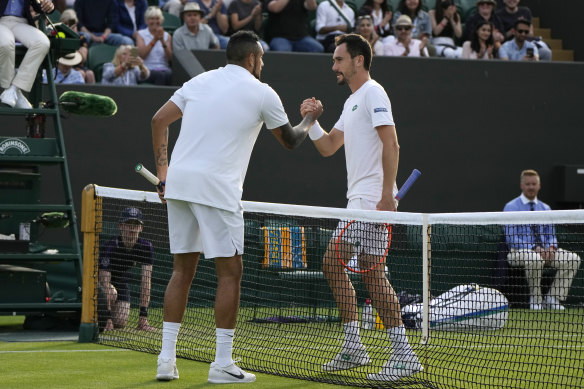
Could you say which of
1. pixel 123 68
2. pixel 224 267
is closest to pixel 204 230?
pixel 224 267

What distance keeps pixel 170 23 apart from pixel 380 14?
2991 mm

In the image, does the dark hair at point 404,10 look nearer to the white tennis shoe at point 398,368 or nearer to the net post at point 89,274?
the net post at point 89,274

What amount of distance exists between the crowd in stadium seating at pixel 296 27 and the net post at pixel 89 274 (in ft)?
15.1

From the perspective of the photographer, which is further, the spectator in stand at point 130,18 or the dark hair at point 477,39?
the dark hair at point 477,39

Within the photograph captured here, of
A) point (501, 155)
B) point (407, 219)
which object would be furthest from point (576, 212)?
point (501, 155)

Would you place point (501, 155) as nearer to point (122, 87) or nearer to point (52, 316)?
point (122, 87)

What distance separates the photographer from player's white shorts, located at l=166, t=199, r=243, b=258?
5.70 meters

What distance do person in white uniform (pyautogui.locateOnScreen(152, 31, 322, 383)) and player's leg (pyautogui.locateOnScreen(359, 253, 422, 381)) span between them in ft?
2.66

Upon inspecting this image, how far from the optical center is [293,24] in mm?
13617

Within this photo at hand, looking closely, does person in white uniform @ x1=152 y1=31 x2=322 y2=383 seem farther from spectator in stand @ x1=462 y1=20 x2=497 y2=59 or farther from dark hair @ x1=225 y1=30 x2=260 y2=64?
spectator in stand @ x1=462 y1=20 x2=497 y2=59

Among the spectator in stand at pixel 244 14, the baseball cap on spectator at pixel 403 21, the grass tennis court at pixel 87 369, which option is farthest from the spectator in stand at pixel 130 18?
the grass tennis court at pixel 87 369

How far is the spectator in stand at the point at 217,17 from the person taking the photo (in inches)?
536

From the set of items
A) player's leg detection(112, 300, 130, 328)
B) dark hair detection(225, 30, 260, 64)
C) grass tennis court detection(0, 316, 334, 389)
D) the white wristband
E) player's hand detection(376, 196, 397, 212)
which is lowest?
grass tennis court detection(0, 316, 334, 389)

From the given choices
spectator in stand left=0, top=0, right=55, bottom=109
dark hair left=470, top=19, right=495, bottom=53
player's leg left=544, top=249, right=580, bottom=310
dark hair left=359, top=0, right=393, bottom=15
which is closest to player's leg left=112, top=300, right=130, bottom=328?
spectator in stand left=0, top=0, right=55, bottom=109
